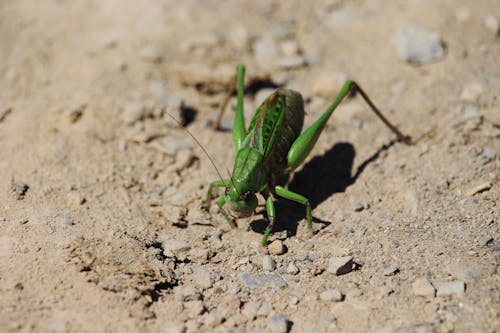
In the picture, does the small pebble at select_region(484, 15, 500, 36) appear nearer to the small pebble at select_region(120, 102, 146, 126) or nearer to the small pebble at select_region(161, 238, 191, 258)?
the small pebble at select_region(120, 102, 146, 126)

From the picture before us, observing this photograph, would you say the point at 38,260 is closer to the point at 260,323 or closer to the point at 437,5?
the point at 260,323

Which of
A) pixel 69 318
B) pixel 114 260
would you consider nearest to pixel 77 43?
pixel 114 260

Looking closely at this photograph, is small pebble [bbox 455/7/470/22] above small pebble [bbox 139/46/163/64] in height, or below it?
above

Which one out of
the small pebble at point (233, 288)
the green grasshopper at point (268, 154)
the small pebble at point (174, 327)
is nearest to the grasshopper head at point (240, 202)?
the green grasshopper at point (268, 154)

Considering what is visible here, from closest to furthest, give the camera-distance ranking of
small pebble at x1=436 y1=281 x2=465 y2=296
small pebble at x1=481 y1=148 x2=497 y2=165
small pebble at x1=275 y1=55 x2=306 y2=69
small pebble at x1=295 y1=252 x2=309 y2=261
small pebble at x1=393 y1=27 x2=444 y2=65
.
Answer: small pebble at x1=436 y1=281 x2=465 y2=296 < small pebble at x1=295 y1=252 x2=309 y2=261 < small pebble at x1=481 y1=148 x2=497 y2=165 < small pebble at x1=393 y1=27 x2=444 y2=65 < small pebble at x1=275 y1=55 x2=306 y2=69

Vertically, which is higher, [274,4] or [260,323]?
[274,4]

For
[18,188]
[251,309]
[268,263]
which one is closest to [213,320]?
[251,309]

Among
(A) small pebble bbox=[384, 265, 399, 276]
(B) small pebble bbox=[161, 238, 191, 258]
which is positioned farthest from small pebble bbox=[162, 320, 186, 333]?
(A) small pebble bbox=[384, 265, 399, 276]
